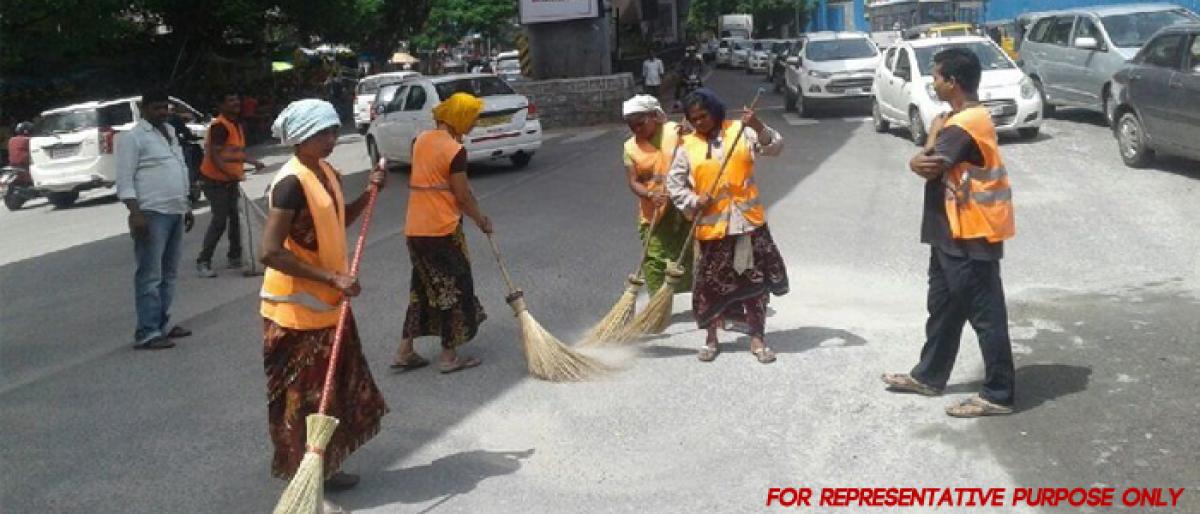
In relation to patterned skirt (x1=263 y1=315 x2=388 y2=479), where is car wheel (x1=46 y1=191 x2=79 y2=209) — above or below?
below

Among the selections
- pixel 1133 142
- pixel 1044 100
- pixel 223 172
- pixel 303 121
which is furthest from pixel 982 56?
pixel 303 121

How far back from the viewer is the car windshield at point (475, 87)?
16312mm

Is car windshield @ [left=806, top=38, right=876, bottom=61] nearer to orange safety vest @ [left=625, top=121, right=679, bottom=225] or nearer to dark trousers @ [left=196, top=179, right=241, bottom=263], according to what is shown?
dark trousers @ [left=196, top=179, right=241, bottom=263]

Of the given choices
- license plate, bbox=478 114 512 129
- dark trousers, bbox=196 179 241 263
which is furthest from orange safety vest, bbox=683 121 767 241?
license plate, bbox=478 114 512 129

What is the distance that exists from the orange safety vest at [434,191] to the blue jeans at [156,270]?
204 centimetres

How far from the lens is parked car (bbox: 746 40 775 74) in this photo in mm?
43906

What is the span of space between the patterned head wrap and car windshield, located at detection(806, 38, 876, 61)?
1806cm

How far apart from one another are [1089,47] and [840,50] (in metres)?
6.48

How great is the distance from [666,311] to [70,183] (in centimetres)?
1368

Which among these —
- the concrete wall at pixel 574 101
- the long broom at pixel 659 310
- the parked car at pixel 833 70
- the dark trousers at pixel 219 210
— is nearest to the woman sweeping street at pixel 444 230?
the long broom at pixel 659 310

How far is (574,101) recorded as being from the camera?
79.8ft

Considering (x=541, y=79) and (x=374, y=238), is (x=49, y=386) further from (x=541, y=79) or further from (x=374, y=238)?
(x=541, y=79)

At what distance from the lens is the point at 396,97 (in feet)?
58.0

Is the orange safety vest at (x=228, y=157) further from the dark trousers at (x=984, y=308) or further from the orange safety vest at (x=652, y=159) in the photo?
the dark trousers at (x=984, y=308)
